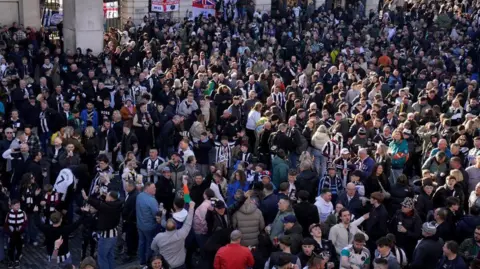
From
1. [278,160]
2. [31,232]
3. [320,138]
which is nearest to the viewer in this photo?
[31,232]

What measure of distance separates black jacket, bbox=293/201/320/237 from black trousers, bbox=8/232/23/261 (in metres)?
4.39

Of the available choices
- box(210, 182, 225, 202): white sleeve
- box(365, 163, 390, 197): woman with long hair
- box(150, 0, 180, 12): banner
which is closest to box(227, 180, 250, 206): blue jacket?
box(210, 182, 225, 202): white sleeve

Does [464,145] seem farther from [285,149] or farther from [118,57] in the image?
[118,57]

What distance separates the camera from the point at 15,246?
11430 millimetres

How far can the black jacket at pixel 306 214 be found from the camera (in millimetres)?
10594

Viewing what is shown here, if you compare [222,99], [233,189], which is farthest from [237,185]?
[222,99]

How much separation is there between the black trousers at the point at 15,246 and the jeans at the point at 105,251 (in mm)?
1452

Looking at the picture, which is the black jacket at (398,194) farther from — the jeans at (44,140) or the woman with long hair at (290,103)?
the jeans at (44,140)

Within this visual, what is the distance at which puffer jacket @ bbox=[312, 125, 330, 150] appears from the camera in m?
14.2

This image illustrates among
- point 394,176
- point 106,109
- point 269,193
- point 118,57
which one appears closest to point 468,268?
point 269,193

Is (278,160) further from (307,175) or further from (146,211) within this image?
(146,211)

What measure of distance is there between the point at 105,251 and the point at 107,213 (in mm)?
597

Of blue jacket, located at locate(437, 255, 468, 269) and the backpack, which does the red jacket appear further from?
the backpack

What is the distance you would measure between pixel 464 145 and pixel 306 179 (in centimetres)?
375
